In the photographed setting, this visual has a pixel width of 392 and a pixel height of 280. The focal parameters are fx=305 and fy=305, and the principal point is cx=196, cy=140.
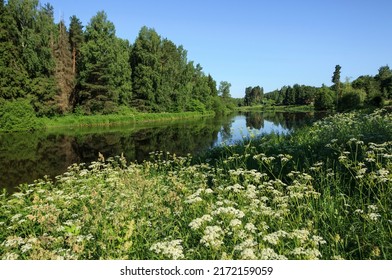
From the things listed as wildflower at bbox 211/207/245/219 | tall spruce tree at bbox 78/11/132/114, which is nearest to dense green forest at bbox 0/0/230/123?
tall spruce tree at bbox 78/11/132/114

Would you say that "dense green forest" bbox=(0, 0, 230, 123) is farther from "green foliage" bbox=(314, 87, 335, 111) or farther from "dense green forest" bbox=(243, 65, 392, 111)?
"green foliage" bbox=(314, 87, 335, 111)

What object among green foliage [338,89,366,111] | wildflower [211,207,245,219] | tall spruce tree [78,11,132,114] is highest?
tall spruce tree [78,11,132,114]

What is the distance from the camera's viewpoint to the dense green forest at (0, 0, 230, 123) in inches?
1558

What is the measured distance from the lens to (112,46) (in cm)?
5088

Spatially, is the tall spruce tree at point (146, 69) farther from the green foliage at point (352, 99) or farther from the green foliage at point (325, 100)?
the green foliage at point (325, 100)

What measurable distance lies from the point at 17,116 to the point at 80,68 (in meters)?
19.1

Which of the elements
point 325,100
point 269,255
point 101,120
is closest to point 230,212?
point 269,255

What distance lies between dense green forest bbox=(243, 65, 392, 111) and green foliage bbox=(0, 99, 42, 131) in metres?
45.4

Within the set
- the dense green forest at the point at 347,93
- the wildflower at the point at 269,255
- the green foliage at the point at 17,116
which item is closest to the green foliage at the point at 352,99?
the dense green forest at the point at 347,93

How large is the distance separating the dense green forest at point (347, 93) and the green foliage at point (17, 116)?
4539 cm

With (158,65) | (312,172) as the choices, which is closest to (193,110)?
(158,65)

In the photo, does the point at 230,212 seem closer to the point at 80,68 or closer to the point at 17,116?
the point at 17,116
